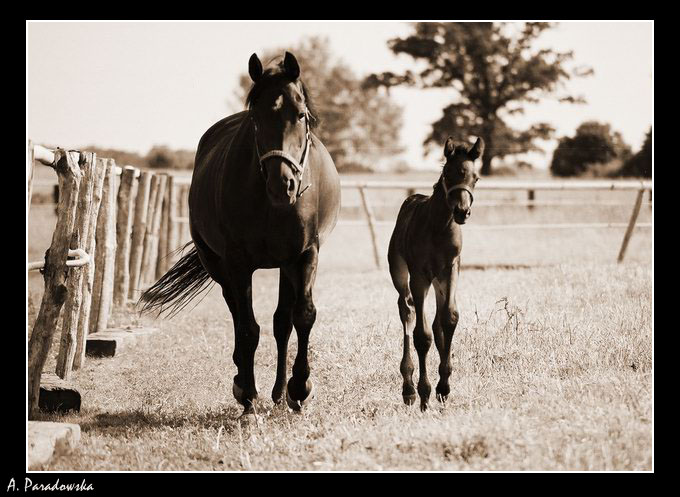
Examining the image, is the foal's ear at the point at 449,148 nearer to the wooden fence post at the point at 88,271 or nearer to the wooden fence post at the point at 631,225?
the wooden fence post at the point at 88,271

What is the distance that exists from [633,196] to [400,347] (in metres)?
17.6

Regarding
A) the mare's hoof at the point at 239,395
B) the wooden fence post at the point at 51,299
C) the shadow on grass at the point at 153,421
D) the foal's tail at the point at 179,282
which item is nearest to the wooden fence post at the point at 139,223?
the foal's tail at the point at 179,282

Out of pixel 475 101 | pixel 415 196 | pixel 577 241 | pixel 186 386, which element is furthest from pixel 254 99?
pixel 475 101

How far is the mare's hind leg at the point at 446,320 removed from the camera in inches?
204

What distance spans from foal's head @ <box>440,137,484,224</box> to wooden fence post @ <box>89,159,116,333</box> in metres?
4.45

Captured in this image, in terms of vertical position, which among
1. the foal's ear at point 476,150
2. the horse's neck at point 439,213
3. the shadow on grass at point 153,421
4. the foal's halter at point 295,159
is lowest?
the shadow on grass at point 153,421

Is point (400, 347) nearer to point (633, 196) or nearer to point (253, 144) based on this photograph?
point (253, 144)

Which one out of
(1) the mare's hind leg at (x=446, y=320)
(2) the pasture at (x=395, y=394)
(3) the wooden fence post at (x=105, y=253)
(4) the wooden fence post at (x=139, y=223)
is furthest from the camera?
(4) the wooden fence post at (x=139, y=223)

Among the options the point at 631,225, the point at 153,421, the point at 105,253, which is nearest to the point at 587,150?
the point at 631,225

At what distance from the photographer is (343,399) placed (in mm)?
5469

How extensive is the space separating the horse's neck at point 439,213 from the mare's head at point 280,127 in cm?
107

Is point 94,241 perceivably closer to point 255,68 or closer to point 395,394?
point 255,68

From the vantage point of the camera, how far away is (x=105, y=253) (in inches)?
325

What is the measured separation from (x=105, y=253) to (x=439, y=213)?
452cm
